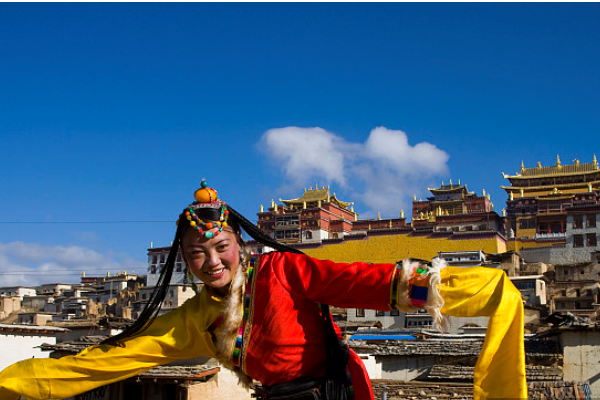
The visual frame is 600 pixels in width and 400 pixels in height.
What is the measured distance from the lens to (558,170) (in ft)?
152

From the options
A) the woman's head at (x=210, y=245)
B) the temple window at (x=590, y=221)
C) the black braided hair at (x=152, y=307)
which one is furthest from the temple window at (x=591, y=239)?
the woman's head at (x=210, y=245)

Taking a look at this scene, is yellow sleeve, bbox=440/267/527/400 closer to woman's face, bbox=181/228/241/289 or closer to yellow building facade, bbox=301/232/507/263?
woman's face, bbox=181/228/241/289

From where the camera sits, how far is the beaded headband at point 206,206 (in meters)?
3.15

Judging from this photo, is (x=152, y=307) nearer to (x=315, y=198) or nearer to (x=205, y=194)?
A: (x=205, y=194)

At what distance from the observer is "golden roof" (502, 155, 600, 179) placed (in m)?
45.3

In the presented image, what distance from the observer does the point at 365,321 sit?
28031 millimetres

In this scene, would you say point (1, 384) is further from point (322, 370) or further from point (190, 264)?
point (322, 370)

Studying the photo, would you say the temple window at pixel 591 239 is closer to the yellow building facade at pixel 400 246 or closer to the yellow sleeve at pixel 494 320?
the yellow building facade at pixel 400 246

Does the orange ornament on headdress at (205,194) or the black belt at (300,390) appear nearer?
the black belt at (300,390)

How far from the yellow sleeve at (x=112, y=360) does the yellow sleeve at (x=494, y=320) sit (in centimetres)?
116

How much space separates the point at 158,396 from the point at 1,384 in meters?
8.32

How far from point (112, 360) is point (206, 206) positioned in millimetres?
836

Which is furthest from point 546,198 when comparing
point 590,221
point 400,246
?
point 400,246

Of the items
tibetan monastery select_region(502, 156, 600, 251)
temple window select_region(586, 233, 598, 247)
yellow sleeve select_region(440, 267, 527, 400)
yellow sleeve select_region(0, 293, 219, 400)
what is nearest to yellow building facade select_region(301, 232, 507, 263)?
tibetan monastery select_region(502, 156, 600, 251)
